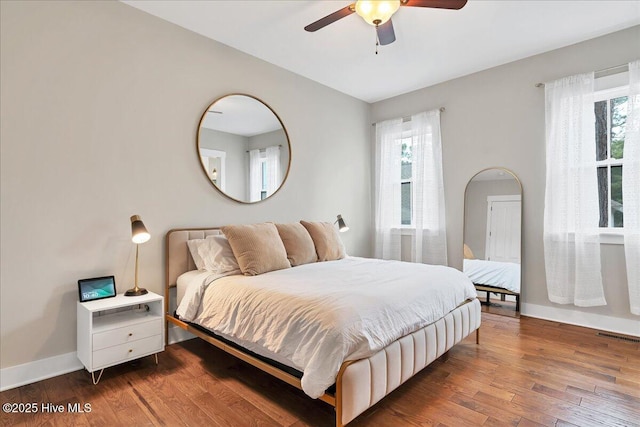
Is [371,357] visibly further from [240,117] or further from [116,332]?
[240,117]

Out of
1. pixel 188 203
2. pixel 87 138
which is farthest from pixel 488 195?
pixel 87 138

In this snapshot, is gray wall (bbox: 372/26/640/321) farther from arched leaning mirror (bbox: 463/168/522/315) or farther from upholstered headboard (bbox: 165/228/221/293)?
upholstered headboard (bbox: 165/228/221/293)

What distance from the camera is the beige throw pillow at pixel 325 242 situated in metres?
3.35

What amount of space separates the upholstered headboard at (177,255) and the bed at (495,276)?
3151mm

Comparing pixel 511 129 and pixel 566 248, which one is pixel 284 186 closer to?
pixel 511 129

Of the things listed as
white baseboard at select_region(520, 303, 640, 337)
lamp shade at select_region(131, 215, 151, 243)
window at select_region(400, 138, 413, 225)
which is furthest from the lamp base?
white baseboard at select_region(520, 303, 640, 337)

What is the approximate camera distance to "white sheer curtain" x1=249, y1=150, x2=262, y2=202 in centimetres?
355

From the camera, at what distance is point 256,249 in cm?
267

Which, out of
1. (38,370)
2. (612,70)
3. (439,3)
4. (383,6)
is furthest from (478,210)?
(38,370)

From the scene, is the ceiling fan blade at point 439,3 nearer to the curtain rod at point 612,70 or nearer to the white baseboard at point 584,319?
the curtain rod at point 612,70

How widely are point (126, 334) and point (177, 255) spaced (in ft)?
2.52

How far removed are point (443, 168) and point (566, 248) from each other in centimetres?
162

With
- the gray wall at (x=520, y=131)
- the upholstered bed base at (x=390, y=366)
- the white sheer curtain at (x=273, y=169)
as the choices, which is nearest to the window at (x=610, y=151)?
the gray wall at (x=520, y=131)

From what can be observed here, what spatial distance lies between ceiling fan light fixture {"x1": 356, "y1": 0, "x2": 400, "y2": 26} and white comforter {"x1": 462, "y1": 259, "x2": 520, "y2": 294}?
2951 mm
